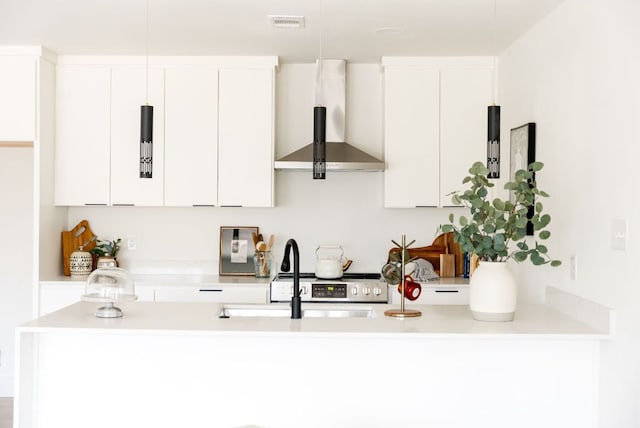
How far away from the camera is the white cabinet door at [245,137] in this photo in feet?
17.0

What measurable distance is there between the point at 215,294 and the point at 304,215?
101 cm

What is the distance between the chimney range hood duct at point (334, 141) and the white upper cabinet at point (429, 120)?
222 mm

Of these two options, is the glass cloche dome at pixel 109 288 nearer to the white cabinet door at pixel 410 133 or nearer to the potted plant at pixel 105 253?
the potted plant at pixel 105 253

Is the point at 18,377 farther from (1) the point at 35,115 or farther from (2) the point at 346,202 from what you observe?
(2) the point at 346,202

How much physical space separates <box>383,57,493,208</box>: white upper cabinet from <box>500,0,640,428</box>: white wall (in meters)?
0.95

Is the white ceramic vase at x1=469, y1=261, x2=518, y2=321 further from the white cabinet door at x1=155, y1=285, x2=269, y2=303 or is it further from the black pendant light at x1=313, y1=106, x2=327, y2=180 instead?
the white cabinet door at x1=155, y1=285, x2=269, y2=303

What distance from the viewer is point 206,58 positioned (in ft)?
17.0

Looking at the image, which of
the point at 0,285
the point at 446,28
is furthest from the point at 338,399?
the point at 0,285

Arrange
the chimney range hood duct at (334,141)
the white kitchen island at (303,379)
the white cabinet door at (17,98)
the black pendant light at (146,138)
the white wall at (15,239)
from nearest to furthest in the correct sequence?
the white kitchen island at (303,379) → the black pendant light at (146,138) → the white cabinet door at (17,98) → the chimney range hood duct at (334,141) → the white wall at (15,239)

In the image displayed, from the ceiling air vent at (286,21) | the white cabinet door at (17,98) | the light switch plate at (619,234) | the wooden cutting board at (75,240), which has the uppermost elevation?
the ceiling air vent at (286,21)

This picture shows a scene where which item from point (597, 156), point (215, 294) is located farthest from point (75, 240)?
point (597, 156)

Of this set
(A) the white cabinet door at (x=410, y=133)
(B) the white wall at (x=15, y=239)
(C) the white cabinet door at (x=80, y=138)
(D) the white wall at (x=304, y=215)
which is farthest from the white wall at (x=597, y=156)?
(B) the white wall at (x=15, y=239)

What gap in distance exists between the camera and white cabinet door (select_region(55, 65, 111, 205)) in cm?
520

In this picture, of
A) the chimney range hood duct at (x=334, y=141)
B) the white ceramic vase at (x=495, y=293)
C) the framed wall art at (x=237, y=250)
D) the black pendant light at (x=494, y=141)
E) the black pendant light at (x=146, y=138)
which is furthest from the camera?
the framed wall art at (x=237, y=250)
